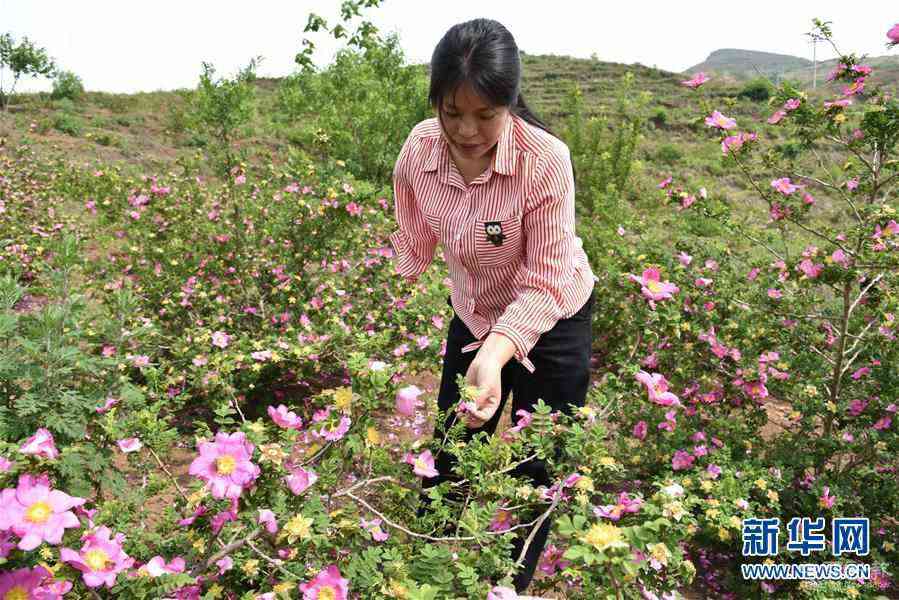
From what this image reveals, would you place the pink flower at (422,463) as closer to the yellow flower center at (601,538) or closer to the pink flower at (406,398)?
the pink flower at (406,398)

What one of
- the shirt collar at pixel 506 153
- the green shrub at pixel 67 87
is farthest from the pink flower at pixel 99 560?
the green shrub at pixel 67 87

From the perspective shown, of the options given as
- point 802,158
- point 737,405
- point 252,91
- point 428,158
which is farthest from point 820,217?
point 428,158

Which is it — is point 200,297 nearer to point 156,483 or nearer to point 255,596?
point 156,483

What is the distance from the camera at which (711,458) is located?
2.41 meters

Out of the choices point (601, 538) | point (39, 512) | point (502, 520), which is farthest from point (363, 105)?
point (601, 538)

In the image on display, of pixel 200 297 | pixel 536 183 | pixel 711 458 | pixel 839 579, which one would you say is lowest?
pixel 839 579

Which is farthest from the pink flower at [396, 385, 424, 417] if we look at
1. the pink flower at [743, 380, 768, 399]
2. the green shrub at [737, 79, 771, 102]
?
the green shrub at [737, 79, 771, 102]

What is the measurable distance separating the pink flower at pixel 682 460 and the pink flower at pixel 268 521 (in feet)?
6.57

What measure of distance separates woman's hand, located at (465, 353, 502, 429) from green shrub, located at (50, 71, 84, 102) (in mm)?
21420

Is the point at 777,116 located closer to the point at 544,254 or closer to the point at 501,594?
the point at 544,254

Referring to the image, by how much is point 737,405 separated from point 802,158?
14.2 m

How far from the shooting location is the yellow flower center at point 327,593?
93cm

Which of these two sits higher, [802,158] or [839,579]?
[802,158]

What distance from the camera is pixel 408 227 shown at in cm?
174
